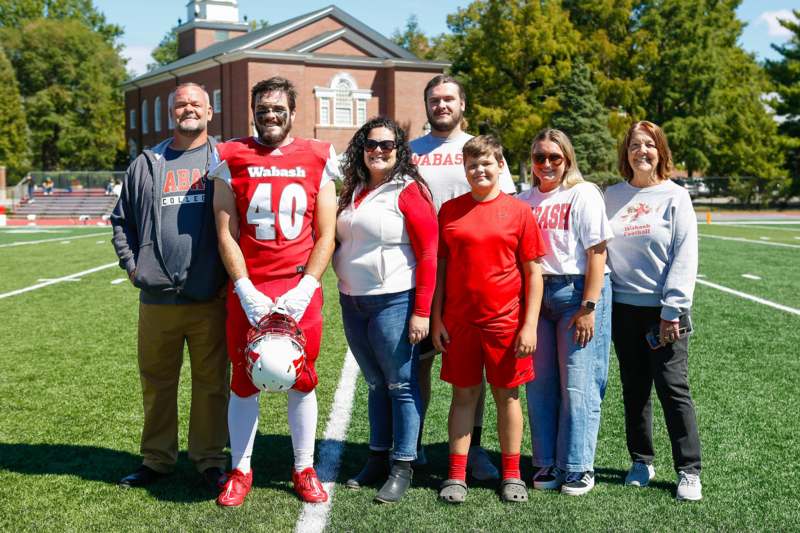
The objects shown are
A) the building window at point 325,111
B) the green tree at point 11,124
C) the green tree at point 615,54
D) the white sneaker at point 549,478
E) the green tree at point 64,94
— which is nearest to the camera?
the white sneaker at point 549,478

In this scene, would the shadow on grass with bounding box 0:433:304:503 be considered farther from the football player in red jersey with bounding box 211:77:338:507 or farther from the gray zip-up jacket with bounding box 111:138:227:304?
the gray zip-up jacket with bounding box 111:138:227:304

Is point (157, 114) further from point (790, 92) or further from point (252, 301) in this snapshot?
point (252, 301)

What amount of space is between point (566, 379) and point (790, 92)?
43703 mm

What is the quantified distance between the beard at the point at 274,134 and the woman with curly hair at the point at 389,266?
360mm

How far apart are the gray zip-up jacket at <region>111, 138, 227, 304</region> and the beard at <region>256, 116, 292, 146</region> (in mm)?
344

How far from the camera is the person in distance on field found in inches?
153

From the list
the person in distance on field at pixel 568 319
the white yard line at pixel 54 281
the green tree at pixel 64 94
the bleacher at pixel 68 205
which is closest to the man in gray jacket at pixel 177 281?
the person in distance on field at pixel 568 319

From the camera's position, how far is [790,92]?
136 feet

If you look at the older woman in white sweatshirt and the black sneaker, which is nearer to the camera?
the older woman in white sweatshirt

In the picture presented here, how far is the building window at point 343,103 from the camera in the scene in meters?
44.6

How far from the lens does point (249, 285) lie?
3697mm

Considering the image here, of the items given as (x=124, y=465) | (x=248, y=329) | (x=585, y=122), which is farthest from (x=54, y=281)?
(x=585, y=122)

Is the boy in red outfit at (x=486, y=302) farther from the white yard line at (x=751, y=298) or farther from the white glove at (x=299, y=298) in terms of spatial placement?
the white yard line at (x=751, y=298)

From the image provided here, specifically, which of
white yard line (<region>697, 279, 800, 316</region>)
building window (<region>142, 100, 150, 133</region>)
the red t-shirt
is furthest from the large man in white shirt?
building window (<region>142, 100, 150, 133</region>)
